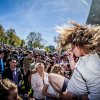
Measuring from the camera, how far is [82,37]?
2535 mm

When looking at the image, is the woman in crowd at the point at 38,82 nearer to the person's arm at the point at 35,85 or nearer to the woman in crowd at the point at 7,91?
the person's arm at the point at 35,85

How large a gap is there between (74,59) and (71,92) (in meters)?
0.97

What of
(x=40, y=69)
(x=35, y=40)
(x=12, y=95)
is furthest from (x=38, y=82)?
(x=35, y=40)

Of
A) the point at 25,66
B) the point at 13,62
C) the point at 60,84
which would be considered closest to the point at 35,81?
the point at 13,62

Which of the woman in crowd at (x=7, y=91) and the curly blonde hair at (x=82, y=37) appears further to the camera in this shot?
the woman in crowd at (x=7, y=91)

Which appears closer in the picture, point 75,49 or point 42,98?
point 75,49

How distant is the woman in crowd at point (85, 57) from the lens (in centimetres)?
242

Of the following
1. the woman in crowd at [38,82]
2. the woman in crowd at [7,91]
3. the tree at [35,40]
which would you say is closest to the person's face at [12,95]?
the woman in crowd at [7,91]

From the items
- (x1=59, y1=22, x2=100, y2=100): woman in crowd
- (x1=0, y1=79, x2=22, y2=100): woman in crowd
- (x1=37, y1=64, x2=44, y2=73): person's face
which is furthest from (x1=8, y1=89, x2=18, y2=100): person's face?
(x1=37, y1=64, x2=44, y2=73): person's face

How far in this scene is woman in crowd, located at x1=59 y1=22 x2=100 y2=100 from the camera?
2.42 m

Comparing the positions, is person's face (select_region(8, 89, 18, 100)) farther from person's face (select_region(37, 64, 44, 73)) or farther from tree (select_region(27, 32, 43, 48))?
tree (select_region(27, 32, 43, 48))

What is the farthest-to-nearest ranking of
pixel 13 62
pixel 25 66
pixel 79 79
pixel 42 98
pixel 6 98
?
pixel 25 66, pixel 13 62, pixel 42 98, pixel 6 98, pixel 79 79

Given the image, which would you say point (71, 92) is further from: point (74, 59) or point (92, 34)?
point (74, 59)

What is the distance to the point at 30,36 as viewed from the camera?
152000 mm
